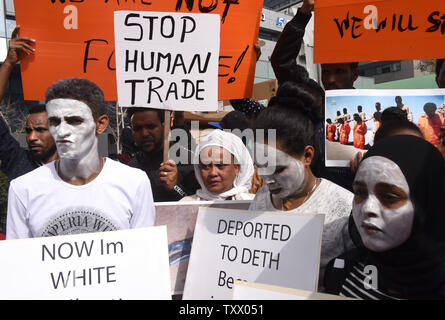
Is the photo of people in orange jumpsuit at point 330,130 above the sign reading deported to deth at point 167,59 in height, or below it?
below

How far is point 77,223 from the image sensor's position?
192 cm

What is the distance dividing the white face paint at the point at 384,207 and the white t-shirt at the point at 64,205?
1220 mm

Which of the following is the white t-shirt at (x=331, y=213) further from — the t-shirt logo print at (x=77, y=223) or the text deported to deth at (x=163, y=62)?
the text deported to deth at (x=163, y=62)

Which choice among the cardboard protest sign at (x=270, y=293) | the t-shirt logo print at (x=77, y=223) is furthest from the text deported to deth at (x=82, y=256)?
the cardboard protest sign at (x=270, y=293)

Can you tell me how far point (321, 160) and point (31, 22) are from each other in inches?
85.5

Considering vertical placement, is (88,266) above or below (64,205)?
below

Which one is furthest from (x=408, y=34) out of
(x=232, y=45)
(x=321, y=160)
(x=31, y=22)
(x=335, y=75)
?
(x=31, y=22)

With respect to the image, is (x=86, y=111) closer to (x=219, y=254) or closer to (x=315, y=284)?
(x=219, y=254)

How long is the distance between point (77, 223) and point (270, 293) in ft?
3.62

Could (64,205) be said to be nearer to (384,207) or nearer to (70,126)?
(70,126)

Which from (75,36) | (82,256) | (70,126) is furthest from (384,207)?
(75,36)

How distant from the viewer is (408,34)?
7.99 ft

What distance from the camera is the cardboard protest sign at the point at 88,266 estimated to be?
1.62 metres

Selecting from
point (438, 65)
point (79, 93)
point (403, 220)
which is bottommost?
point (403, 220)
